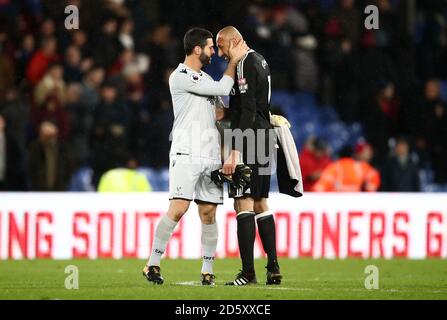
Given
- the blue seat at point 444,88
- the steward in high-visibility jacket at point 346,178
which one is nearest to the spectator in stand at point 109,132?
the steward in high-visibility jacket at point 346,178

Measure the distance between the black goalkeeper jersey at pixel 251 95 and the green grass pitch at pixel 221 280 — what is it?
1.46 metres

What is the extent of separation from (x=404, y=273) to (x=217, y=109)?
3622 mm

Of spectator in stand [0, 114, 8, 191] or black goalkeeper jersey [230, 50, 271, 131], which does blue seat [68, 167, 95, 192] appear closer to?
spectator in stand [0, 114, 8, 191]

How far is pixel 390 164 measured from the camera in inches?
699

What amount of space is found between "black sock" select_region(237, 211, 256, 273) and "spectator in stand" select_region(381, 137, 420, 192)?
7.27 meters

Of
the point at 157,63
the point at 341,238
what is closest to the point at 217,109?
the point at 341,238

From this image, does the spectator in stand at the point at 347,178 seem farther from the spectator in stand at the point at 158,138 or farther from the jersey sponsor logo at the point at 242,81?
the jersey sponsor logo at the point at 242,81

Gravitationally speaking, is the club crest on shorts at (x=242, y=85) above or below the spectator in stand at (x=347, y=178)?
above

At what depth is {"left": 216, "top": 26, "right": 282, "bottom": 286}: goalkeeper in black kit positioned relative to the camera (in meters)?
10.5

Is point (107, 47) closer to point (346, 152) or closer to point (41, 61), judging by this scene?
point (41, 61)

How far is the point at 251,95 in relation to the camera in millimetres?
10492

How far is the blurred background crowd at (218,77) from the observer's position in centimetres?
1766

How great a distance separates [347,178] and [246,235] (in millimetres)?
6948
